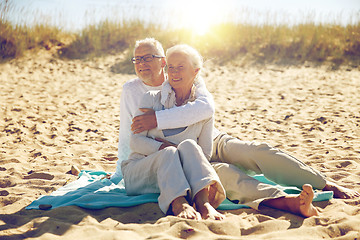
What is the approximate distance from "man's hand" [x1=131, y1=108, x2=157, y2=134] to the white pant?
255 millimetres

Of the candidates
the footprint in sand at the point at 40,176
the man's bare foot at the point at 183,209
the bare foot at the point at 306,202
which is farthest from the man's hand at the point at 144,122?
the footprint in sand at the point at 40,176

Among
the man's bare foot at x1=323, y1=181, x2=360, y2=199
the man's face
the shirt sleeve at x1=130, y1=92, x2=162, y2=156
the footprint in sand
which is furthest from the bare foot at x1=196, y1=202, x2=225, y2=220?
the footprint in sand

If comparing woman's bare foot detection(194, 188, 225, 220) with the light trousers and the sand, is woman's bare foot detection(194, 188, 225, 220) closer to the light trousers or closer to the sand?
the sand

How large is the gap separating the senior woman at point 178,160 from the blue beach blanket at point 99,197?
118 mm

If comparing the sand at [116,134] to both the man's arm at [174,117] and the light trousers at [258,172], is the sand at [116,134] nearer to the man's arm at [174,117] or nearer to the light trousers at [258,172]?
the light trousers at [258,172]

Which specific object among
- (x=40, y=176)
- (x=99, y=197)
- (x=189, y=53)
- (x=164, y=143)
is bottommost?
(x=40, y=176)

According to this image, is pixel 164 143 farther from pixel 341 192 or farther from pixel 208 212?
pixel 341 192

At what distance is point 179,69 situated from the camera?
3.25 m

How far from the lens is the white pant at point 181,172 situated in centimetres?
279

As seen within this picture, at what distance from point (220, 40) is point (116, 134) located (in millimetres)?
7652

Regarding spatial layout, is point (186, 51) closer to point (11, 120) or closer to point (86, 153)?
point (86, 153)

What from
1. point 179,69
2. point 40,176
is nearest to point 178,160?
point 179,69

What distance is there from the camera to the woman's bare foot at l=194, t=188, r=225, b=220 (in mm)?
2707

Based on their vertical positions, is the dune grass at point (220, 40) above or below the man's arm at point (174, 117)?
above
